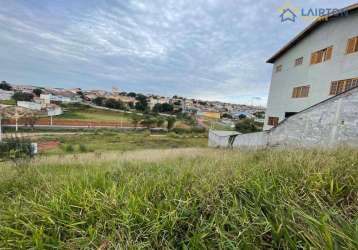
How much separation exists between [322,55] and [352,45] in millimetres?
2148

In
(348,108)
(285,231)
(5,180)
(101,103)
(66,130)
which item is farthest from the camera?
(101,103)

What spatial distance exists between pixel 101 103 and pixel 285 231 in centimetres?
9153

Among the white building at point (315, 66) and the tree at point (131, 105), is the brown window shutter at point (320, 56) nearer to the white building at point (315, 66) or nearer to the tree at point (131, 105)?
the white building at point (315, 66)

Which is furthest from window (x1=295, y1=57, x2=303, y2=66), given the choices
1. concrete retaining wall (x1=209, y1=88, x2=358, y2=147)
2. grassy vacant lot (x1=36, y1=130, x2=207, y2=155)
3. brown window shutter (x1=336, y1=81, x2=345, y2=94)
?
grassy vacant lot (x1=36, y1=130, x2=207, y2=155)

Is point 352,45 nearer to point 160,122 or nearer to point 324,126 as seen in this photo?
point 324,126

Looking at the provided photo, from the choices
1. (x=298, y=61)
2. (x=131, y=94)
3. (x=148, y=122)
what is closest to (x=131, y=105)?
(x=131, y=94)

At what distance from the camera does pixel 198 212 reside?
74.5 inches

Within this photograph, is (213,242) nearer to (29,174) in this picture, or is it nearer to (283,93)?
(29,174)

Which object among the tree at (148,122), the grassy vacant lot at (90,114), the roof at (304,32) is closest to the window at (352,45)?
the roof at (304,32)

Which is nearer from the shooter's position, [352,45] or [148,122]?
[352,45]

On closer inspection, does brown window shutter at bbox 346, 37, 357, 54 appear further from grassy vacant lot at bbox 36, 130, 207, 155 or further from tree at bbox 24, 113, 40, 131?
tree at bbox 24, 113, 40, 131

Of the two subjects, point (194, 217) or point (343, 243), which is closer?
point (343, 243)

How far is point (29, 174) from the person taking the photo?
10.1ft

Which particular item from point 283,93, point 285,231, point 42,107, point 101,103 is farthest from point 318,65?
point 101,103
